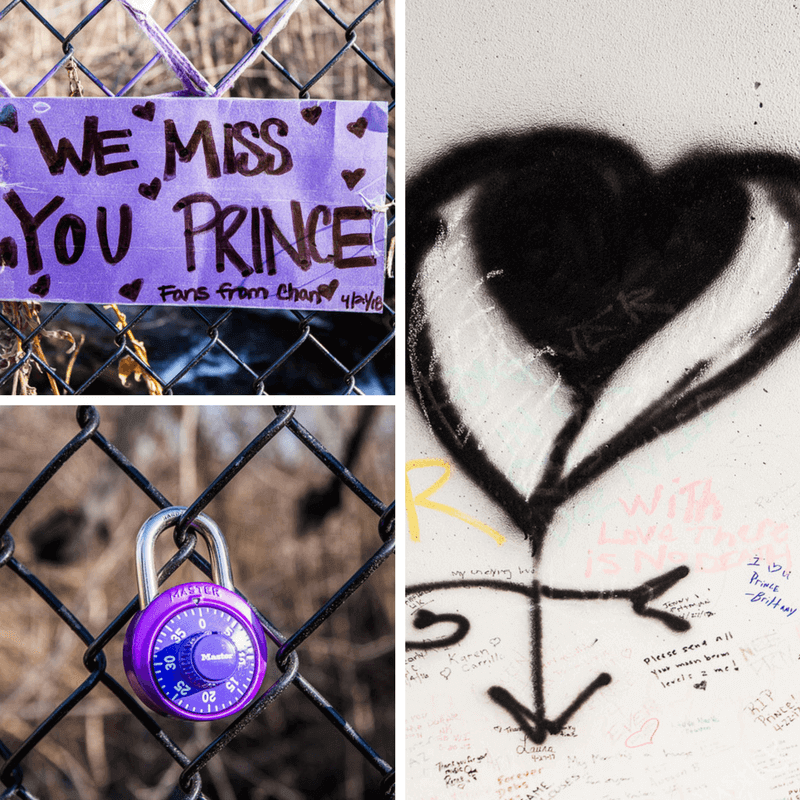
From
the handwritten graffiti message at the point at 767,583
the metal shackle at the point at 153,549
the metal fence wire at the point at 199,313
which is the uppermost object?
the metal fence wire at the point at 199,313

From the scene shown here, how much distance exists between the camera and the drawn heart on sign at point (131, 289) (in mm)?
917

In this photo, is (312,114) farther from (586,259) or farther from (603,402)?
(603,402)

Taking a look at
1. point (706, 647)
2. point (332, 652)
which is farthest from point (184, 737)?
point (706, 647)

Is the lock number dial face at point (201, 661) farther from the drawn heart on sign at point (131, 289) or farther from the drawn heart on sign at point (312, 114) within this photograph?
the drawn heart on sign at point (312, 114)

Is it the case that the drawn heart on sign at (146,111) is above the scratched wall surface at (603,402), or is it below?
above

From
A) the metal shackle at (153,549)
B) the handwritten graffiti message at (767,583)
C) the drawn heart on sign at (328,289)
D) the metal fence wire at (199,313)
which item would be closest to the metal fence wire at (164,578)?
the metal shackle at (153,549)

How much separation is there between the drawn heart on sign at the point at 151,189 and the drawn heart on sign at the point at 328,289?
0.77 feet

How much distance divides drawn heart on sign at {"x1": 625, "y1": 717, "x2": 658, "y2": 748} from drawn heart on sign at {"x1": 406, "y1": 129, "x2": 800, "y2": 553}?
374 mm

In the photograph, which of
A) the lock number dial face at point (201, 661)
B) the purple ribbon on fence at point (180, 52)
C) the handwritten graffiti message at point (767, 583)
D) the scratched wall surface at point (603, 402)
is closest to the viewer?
the lock number dial face at point (201, 661)

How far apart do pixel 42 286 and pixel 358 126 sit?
459 millimetres

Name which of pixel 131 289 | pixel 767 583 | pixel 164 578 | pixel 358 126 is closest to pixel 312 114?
pixel 358 126

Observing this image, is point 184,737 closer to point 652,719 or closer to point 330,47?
point 652,719

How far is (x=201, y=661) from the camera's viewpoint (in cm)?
60

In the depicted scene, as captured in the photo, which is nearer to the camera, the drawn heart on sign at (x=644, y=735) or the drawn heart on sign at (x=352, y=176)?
the drawn heart on sign at (x=352, y=176)
